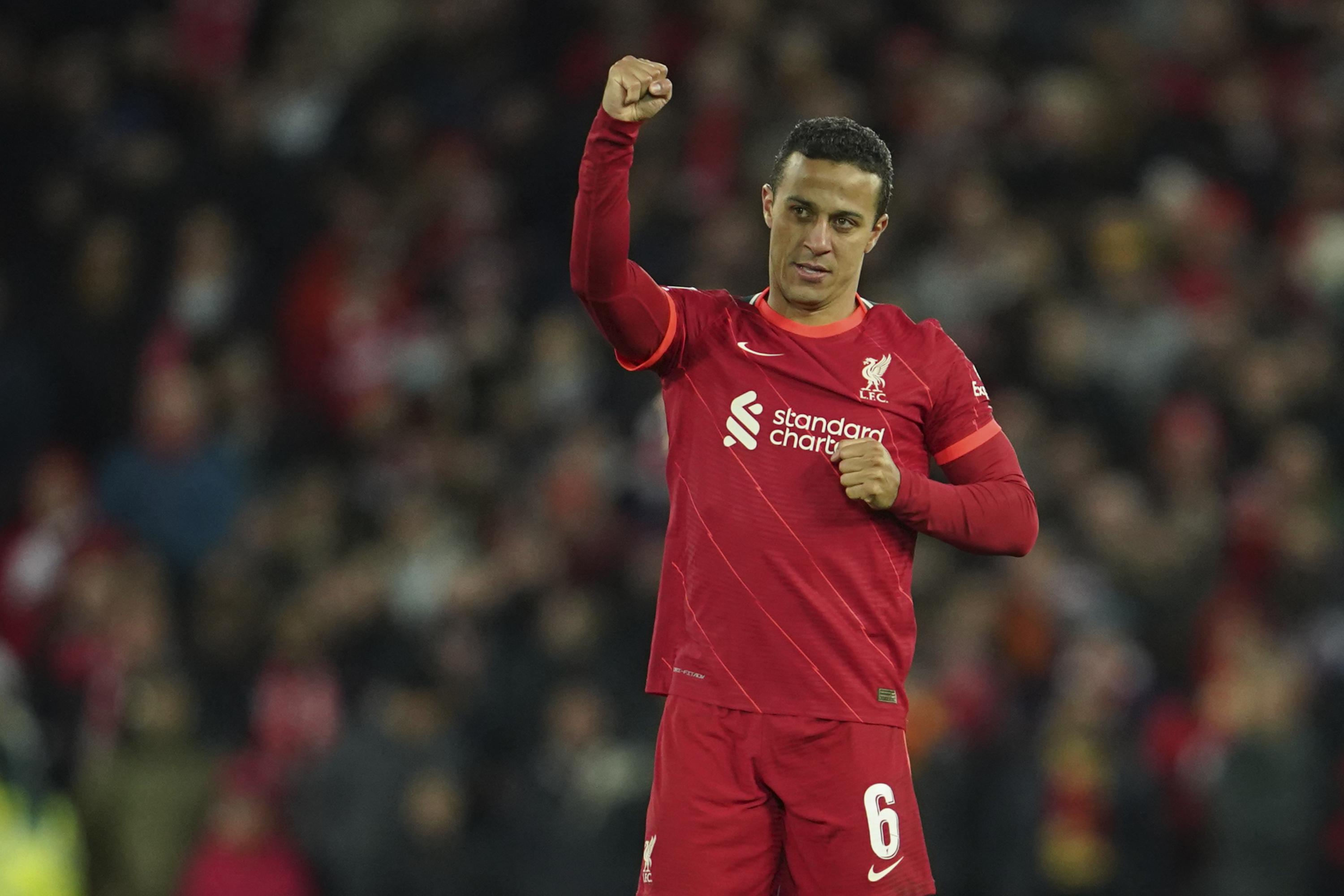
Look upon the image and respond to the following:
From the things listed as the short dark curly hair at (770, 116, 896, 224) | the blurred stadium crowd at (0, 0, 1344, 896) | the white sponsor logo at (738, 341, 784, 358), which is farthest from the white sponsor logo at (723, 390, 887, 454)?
the blurred stadium crowd at (0, 0, 1344, 896)

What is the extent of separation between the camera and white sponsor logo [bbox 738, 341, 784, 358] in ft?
15.0

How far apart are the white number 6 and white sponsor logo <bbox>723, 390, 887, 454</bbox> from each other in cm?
79

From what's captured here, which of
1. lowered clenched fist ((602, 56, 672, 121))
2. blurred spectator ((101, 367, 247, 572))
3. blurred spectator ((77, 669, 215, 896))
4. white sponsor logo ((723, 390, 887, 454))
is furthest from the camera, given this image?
blurred spectator ((101, 367, 247, 572))

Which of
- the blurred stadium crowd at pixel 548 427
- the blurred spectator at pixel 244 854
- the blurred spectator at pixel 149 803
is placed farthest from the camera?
the blurred spectator at pixel 149 803

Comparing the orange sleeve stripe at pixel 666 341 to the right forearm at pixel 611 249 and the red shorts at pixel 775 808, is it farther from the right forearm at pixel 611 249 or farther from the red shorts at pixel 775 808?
the red shorts at pixel 775 808

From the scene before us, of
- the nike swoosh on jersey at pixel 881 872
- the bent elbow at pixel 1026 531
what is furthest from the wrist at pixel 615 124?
the nike swoosh on jersey at pixel 881 872

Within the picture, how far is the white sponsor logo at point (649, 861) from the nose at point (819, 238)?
4.54 ft

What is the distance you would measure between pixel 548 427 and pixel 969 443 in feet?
19.9

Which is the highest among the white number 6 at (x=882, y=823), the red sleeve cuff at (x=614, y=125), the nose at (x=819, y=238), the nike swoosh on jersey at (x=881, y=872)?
the red sleeve cuff at (x=614, y=125)

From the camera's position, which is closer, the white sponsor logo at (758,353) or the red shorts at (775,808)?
the red shorts at (775,808)

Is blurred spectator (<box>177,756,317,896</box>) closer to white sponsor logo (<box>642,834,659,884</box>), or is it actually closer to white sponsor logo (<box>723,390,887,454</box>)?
white sponsor logo (<box>642,834,659,884</box>)

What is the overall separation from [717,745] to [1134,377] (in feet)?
20.4

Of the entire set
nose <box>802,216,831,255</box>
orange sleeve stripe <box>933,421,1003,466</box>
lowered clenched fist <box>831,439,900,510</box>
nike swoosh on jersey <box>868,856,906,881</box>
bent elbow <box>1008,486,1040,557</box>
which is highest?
nose <box>802,216,831,255</box>

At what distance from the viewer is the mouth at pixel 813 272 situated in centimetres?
450
